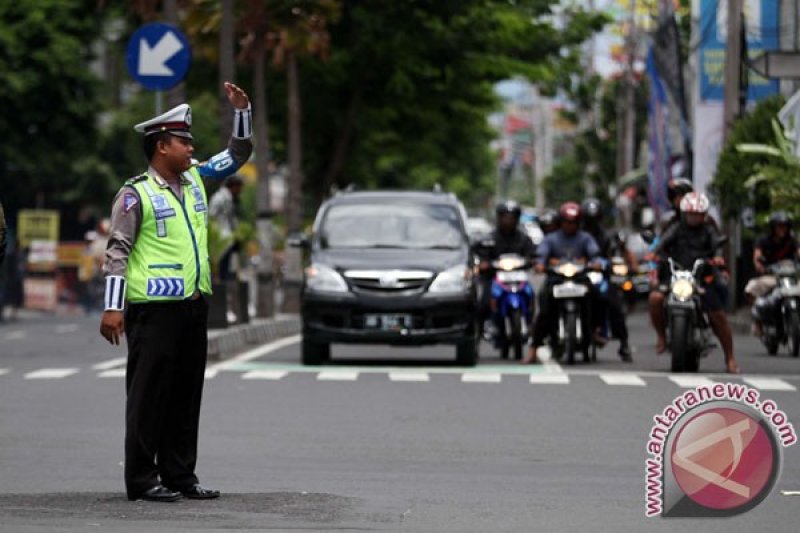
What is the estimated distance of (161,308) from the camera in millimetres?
10391

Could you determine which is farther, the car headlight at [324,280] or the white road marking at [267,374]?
the car headlight at [324,280]

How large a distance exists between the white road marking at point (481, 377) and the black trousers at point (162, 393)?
9083 mm

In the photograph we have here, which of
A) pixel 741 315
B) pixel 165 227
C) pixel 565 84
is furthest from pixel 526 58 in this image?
pixel 165 227

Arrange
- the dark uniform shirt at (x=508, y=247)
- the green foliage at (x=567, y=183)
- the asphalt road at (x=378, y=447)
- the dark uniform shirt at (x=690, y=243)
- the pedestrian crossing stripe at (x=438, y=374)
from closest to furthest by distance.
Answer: the asphalt road at (x=378, y=447) < the pedestrian crossing stripe at (x=438, y=374) < the dark uniform shirt at (x=690, y=243) < the dark uniform shirt at (x=508, y=247) < the green foliage at (x=567, y=183)

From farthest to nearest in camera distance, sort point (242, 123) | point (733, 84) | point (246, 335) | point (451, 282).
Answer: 1. point (733, 84)
2. point (246, 335)
3. point (451, 282)
4. point (242, 123)

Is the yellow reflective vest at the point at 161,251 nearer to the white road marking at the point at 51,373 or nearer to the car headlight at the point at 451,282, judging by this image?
the white road marking at the point at 51,373

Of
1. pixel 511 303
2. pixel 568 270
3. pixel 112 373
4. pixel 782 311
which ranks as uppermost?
pixel 568 270

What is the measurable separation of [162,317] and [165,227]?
1.35 ft

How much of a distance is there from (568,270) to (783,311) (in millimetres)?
3167

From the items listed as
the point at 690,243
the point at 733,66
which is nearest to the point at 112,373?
the point at 690,243

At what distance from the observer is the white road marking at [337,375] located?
1952 centimetres

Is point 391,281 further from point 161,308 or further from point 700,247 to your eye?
point 161,308

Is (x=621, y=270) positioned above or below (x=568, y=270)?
below

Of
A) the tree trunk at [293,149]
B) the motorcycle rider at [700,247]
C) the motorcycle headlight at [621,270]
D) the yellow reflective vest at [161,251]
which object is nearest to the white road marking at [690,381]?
the motorcycle rider at [700,247]
